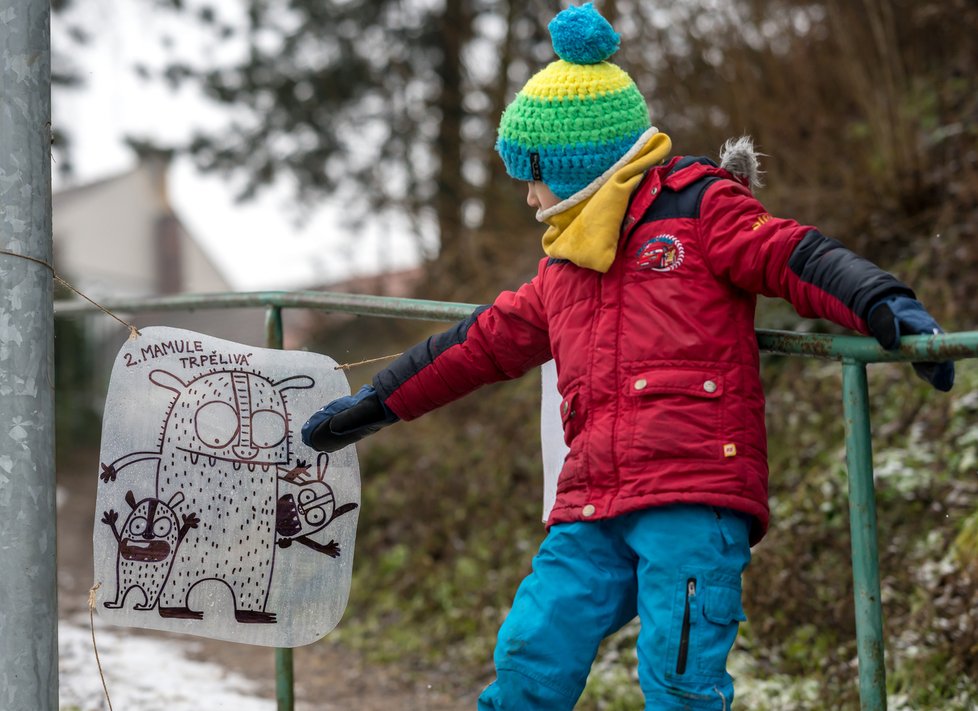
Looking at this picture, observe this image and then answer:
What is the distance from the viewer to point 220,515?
9.30ft

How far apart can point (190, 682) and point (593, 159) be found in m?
3.51

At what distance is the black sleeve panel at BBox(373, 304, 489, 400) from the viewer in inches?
99.2

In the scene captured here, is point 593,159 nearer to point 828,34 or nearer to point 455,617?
point 455,617

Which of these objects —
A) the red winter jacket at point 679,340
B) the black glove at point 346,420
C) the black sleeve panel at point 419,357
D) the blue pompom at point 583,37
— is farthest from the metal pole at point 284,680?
the blue pompom at point 583,37

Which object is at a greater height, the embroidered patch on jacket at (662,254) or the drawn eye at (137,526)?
the embroidered patch on jacket at (662,254)

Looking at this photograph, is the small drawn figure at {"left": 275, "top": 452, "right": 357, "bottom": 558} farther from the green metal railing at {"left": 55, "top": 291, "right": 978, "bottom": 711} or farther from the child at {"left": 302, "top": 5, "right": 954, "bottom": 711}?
the green metal railing at {"left": 55, "top": 291, "right": 978, "bottom": 711}

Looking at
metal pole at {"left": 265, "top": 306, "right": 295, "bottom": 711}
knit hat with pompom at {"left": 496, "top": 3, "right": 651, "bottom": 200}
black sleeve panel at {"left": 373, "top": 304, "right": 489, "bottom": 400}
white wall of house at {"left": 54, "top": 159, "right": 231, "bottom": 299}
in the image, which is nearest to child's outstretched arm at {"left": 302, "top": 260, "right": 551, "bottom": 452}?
black sleeve panel at {"left": 373, "top": 304, "right": 489, "bottom": 400}

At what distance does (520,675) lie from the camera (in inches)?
85.3

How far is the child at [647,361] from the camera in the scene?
6.66 feet

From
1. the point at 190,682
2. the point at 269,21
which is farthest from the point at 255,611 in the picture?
the point at 269,21

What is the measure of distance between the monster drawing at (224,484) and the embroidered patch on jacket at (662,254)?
3.55 ft

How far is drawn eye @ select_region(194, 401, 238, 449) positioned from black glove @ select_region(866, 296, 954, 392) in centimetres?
158

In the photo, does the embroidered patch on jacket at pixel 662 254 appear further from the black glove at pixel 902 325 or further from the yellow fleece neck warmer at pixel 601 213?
the black glove at pixel 902 325

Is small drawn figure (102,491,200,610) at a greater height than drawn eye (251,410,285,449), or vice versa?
drawn eye (251,410,285,449)
